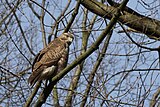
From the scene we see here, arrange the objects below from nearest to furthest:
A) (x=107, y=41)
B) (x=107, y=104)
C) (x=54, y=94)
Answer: (x=107, y=104) < (x=54, y=94) < (x=107, y=41)

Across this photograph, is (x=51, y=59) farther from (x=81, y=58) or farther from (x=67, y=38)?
(x=81, y=58)

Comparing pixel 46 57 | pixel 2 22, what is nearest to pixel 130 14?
pixel 46 57

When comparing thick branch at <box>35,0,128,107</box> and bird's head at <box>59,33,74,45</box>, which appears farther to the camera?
bird's head at <box>59,33,74,45</box>

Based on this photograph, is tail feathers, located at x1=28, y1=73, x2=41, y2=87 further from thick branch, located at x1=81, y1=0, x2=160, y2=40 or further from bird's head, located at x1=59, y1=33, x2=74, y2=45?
thick branch, located at x1=81, y1=0, x2=160, y2=40

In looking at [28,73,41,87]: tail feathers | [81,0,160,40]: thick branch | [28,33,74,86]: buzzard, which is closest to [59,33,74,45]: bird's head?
[28,33,74,86]: buzzard

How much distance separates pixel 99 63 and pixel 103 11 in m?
1.33

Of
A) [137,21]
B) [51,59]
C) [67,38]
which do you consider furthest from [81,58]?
[137,21]

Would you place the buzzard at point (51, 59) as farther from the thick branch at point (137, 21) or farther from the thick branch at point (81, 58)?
the thick branch at point (137, 21)

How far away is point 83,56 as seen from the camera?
4.15 metres

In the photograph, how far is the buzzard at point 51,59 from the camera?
16.0ft

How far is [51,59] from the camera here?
5086 millimetres

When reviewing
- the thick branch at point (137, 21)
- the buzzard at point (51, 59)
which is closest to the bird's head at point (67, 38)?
the buzzard at point (51, 59)

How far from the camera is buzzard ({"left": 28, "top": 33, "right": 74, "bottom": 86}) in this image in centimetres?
487

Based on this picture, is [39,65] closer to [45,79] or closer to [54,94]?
[45,79]
